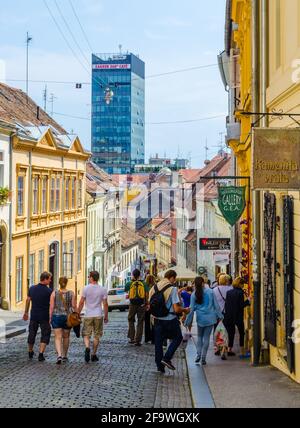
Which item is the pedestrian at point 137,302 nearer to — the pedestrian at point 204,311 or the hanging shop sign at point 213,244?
the pedestrian at point 204,311

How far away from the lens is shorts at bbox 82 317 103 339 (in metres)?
12.2

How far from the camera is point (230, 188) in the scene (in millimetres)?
18016

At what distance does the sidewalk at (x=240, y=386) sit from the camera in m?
8.71

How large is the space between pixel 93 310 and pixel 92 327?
300mm

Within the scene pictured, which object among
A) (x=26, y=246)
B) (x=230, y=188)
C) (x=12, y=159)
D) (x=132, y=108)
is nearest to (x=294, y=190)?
(x=230, y=188)

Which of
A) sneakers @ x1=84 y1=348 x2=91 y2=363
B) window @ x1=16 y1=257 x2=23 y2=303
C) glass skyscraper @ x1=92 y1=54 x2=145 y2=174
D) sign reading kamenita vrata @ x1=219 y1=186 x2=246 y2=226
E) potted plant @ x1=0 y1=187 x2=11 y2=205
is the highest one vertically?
glass skyscraper @ x1=92 y1=54 x2=145 y2=174

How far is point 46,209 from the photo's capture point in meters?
36.7

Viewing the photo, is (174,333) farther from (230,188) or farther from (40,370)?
(230,188)

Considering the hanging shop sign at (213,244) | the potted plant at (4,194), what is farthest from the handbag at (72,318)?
the hanging shop sign at (213,244)

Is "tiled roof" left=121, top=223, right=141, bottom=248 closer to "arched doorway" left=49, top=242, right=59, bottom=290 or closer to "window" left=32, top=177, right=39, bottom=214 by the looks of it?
"arched doorway" left=49, top=242, right=59, bottom=290

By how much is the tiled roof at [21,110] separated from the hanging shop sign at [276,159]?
2326 centimetres

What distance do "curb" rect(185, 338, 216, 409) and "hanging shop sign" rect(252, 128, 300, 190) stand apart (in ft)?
8.24

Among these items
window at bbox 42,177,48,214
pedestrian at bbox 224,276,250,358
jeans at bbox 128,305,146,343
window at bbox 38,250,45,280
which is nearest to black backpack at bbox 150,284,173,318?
pedestrian at bbox 224,276,250,358
